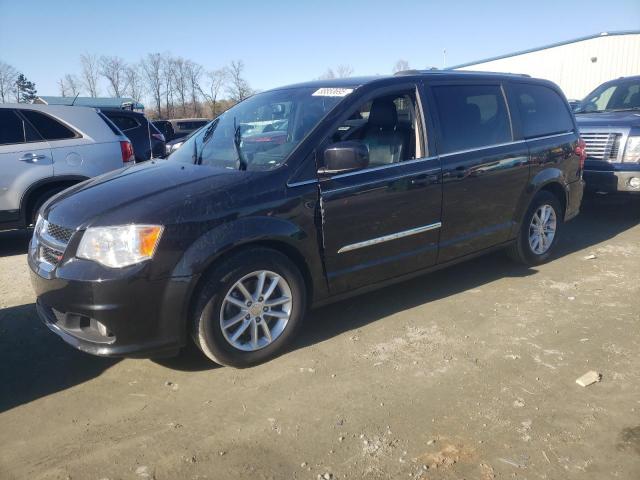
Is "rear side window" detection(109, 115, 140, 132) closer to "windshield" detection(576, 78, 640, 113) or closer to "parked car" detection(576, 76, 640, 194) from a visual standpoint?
"parked car" detection(576, 76, 640, 194)

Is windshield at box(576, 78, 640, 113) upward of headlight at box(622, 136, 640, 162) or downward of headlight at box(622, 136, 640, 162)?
upward

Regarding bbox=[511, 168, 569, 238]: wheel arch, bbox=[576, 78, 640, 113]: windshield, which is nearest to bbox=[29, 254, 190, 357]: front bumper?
bbox=[511, 168, 569, 238]: wheel arch

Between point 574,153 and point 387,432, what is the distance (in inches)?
161

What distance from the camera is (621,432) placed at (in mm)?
2637

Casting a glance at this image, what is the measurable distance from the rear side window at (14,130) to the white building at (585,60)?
21.7 m

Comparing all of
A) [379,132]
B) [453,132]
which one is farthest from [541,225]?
[379,132]

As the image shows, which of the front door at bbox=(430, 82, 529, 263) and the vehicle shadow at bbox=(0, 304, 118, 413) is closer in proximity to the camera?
the vehicle shadow at bbox=(0, 304, 118, 413)

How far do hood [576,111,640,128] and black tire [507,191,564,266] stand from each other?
2418 millimetres

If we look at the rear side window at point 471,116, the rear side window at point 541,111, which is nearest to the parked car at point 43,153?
the rear side window at point 471,116

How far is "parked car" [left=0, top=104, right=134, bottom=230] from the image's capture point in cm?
604

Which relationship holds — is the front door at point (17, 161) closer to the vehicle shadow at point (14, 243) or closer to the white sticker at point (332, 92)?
the vehicle shadow at point (14, 243)

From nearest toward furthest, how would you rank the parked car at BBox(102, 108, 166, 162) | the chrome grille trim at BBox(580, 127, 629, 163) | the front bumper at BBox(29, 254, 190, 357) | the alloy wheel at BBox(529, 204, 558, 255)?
the front bumper at BBox(29, 254, 190, 357)
the alloy wheel at BBox(529, 204, 558, 255)
the chrome grille trim at BBox(580, 127, 629, 163)
the parked car at BBox(102, 108, 166, 162)

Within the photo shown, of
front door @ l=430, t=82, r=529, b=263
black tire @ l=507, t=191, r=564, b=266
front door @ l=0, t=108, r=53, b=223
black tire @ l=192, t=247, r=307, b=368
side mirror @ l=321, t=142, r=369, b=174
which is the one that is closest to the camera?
black tire @ l=192, t=247, r=307, b=368

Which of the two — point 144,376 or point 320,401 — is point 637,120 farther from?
point 144,376
